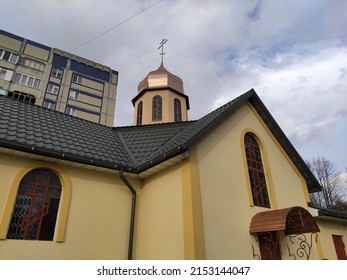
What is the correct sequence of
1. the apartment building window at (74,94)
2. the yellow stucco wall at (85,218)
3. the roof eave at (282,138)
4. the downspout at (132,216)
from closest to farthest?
the yellow stucco wall at (85,218) < the downspout at (132,216) < the roof eave at (282,138) < the apartment building window at (74,94)

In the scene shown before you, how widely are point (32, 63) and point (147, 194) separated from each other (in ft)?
121

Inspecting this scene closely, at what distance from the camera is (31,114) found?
341 inches

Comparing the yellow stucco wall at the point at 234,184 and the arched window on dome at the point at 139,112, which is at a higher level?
the arched window on dome at the point at 139,112

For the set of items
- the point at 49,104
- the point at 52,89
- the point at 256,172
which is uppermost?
the point at 52,89

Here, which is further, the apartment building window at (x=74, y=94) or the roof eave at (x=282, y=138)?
the apartment building window at (x=74, y=94)

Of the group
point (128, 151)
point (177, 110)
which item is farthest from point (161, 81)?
point (128, 151)

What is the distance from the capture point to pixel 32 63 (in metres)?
36.6

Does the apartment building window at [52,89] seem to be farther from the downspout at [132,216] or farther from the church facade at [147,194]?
the downspout at [132,216]

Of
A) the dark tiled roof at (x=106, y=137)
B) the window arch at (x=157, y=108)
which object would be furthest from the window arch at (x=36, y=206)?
the window arch at (x=157, y=108)

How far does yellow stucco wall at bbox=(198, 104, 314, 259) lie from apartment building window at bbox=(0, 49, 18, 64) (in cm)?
3689

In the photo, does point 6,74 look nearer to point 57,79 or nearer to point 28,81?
point 28,81

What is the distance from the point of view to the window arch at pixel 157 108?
50.7 feet
